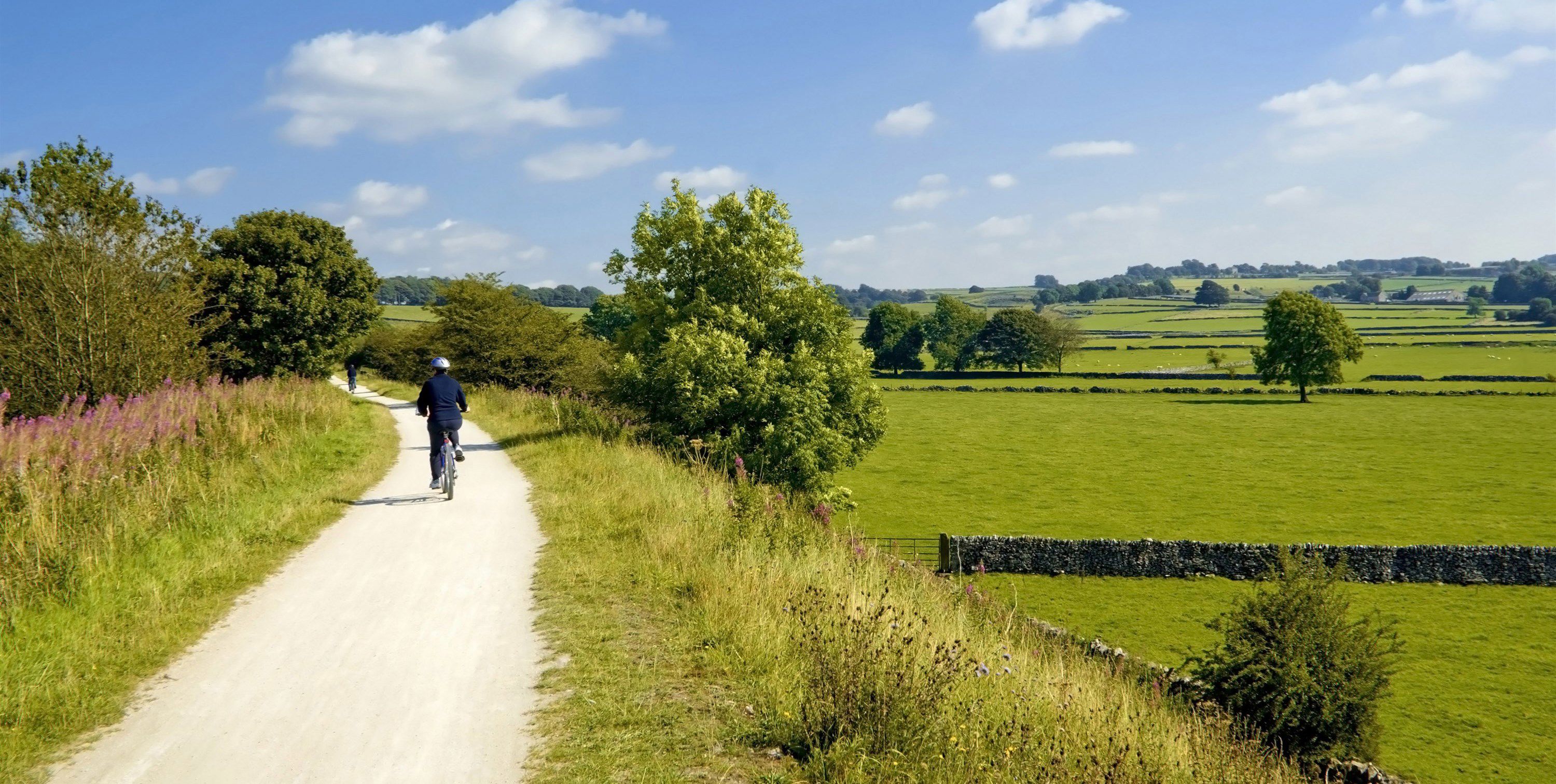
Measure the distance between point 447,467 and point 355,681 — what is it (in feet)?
24.1

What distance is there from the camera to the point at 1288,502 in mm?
42031

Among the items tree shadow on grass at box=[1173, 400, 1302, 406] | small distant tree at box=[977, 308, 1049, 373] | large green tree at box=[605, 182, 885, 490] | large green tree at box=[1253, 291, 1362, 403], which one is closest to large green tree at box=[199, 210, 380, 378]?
large green tree at box=[605, 182, 885, 490]

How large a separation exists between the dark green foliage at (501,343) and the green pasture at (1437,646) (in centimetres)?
2239

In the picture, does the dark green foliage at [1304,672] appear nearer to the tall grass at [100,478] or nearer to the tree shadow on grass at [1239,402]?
the tall grass at [100,478]

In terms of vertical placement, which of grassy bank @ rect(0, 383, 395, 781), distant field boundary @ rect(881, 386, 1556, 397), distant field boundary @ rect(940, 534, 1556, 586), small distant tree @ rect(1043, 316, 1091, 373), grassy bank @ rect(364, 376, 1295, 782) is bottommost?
distant field boundary @ rect(940, 534, 1556, 586)

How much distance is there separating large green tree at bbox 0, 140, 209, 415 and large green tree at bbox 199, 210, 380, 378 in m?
13.1

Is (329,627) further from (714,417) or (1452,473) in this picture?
(1452,473)

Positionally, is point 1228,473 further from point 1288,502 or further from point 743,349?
point 743,349

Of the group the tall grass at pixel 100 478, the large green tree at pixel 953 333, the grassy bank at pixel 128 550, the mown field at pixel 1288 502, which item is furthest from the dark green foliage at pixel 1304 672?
the large green tree at pixel 953 333

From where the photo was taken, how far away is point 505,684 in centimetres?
613

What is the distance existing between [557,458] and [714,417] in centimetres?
→ 1058

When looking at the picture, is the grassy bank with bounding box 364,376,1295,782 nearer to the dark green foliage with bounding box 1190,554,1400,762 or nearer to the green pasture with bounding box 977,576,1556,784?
the dark green foliage with bounding box 1190,554,1400,762

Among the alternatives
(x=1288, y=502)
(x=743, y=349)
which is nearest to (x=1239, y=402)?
(x=1288, y=502)

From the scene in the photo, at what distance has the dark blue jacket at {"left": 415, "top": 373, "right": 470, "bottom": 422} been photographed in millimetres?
13055
